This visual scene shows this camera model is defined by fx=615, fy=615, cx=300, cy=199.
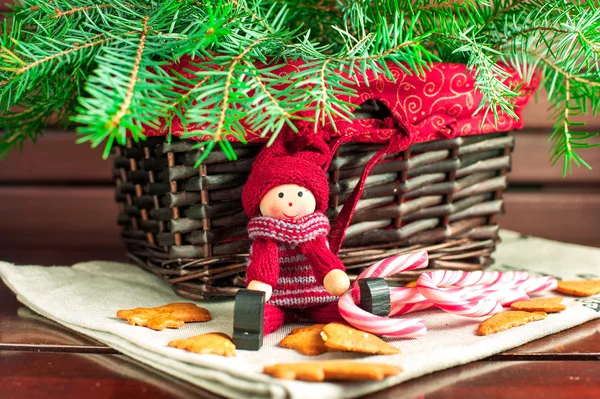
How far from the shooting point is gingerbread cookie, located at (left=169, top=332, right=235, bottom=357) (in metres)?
0.54

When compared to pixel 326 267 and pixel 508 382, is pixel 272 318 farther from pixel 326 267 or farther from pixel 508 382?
pixel 508 382

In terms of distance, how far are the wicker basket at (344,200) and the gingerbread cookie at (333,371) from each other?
23 cm

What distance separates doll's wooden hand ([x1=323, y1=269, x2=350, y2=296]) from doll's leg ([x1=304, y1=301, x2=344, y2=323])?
33mm

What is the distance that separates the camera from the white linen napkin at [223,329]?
50 cm

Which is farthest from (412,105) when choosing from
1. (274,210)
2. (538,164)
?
(538,164)

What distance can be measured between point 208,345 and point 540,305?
367mm

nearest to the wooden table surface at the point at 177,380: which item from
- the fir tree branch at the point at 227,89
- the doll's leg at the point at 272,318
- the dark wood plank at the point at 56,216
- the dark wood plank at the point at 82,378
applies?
the dark wood plank at the point at 82,378

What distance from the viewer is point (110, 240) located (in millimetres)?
1134

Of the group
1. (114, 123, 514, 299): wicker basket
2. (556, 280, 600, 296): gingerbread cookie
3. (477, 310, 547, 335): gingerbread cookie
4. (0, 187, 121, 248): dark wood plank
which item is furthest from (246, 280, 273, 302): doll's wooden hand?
(0, 187, 121, 248): dark wood plank

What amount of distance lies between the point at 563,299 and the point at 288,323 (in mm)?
333

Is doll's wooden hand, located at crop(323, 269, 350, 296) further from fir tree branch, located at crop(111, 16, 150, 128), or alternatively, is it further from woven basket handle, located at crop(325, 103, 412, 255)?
fir tree branch, located at crop(111, 16, 150, 128)

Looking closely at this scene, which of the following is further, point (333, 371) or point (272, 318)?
point (272, 318)

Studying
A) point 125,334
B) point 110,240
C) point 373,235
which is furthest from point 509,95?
point 110,240

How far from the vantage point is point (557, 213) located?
1148 millimetres
